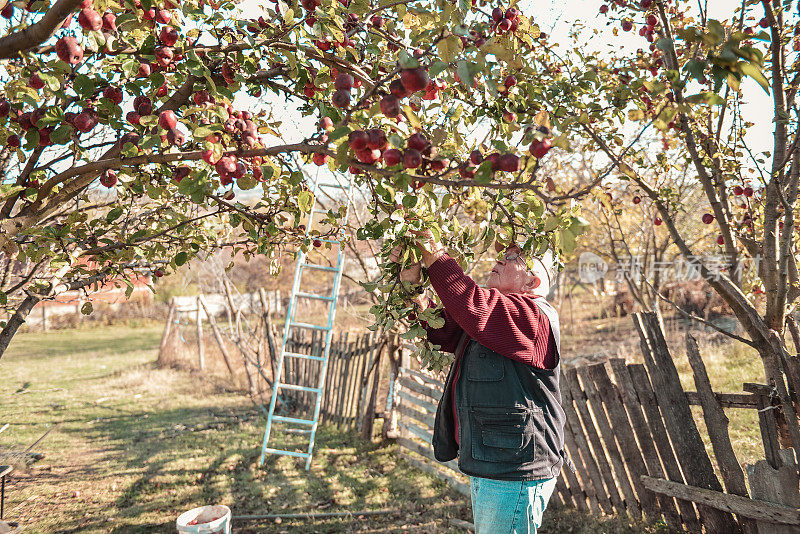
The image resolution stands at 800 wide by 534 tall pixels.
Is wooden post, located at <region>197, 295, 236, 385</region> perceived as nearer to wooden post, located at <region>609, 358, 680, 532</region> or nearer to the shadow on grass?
the shadow on grass

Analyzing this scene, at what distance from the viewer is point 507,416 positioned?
1979mm

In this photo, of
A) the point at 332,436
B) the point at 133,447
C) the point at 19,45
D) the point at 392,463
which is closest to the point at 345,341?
the point at 332,436

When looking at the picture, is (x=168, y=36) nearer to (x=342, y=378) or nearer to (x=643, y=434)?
(x=643, y=434)

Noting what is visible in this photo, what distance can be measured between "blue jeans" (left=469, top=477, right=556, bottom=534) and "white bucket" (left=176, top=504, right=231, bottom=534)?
1.83 meters

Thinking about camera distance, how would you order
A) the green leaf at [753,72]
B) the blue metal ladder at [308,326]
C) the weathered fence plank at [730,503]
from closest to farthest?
1. the green leaf at [753,72]
2. the weathered fence plank at [730,503]
3. the blue metal ladder at [308,326]

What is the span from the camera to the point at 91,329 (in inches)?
800

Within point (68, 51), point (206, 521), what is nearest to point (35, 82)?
point (68, 51)

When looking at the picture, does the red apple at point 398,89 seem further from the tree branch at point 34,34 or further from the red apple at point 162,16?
the red apple at point 162,16

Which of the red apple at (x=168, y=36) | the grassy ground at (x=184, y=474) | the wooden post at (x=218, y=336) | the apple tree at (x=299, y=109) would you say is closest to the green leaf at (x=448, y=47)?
the apple tree at (x=299, y=109)

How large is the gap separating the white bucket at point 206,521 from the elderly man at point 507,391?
1.79 m

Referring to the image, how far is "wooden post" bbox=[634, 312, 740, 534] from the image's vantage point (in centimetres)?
304

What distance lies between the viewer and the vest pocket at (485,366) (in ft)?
6.60

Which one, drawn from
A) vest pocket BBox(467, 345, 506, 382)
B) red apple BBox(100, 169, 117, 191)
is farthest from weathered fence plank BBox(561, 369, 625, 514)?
red apple BBox(100, 169, 117, 191)

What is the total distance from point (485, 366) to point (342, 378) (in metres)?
4.75
